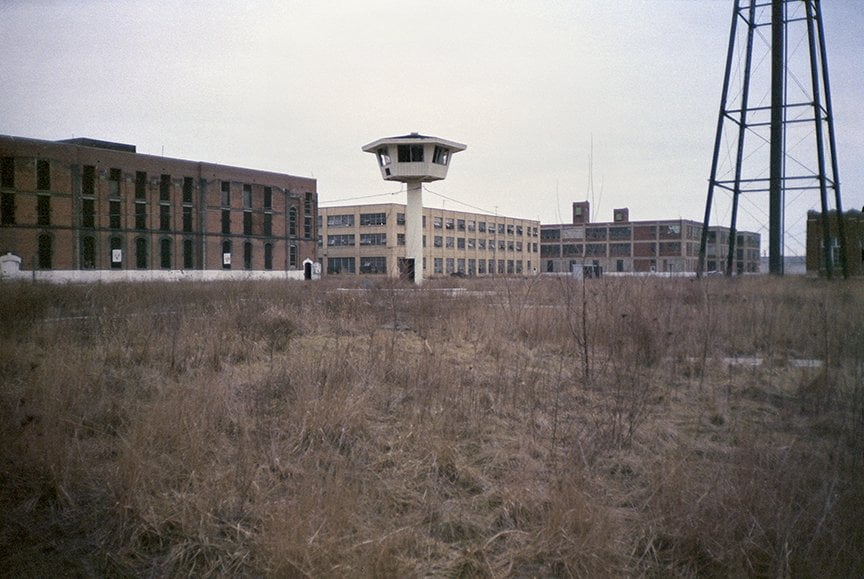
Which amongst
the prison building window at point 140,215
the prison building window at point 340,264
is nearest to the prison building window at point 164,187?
the prison building window at point 140,215

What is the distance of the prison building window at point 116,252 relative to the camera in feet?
Result: 163

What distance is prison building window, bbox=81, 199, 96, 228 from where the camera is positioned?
47.3 metres

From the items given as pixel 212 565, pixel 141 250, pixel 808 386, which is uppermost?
pixel 141 250

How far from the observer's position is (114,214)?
50.1m

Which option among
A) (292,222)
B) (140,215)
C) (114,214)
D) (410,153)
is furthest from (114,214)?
(410,153)

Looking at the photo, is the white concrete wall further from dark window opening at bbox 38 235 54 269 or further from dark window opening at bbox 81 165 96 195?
dark window opening at bbox 81 165 96 195

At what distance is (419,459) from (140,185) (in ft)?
179

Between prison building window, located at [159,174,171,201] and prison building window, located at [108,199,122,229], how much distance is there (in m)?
4.16

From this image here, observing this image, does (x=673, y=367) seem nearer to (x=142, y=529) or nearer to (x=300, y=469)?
(x=300, y=469)

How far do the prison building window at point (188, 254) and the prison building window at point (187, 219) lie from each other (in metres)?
1.04

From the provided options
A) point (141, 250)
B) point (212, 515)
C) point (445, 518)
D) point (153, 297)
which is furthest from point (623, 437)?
point (141, 250)

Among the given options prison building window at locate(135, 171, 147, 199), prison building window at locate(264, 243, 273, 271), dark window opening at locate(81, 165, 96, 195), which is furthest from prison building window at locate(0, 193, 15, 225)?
prison building window at locate(264, 243, 273, 271)

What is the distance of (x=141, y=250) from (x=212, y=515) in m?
54.1

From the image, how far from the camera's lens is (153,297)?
12516mm
